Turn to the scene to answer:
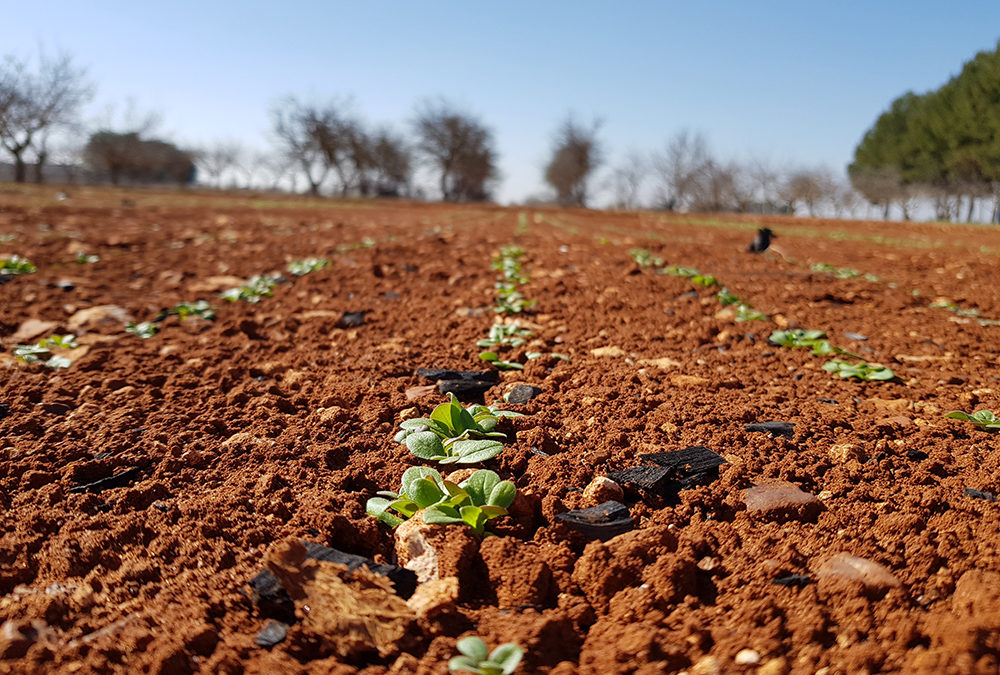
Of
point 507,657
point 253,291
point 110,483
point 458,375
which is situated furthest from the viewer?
point 253,291

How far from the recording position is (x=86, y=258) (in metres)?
5.55

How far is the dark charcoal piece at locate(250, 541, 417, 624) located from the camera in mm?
1287

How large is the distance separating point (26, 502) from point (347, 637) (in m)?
1.07

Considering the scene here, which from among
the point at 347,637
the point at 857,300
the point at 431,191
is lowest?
the point at 347,637

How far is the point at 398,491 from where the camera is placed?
5.68ft

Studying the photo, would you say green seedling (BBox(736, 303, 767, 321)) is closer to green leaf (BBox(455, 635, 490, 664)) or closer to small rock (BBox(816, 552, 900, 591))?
small rock (BBox(816, 552, 900, 591))

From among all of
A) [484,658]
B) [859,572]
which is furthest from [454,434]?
[859,572]

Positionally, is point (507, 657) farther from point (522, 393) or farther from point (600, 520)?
point (522, 393)

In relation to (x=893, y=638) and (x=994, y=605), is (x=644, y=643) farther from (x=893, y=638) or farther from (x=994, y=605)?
(x=994, y=605)

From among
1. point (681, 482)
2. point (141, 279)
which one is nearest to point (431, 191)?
point (141, 279)

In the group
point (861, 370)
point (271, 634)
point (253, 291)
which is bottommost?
point (271, 634)

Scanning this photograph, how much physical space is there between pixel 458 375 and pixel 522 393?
33 centimetres

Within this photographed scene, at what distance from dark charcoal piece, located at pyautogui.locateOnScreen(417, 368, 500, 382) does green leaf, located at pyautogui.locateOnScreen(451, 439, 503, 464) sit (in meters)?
0.68

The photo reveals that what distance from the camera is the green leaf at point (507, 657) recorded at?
1085 millimetres
